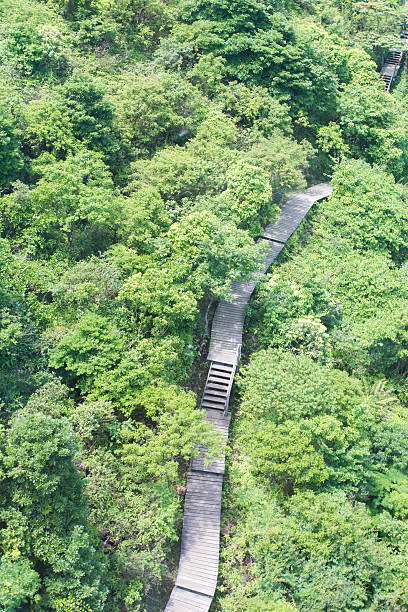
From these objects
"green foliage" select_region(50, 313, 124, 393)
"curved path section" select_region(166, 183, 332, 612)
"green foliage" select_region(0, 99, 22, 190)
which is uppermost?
"green foliage" select_region(0, 99, 22, 190)

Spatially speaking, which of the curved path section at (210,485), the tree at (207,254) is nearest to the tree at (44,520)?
the curved path section at (210,485)

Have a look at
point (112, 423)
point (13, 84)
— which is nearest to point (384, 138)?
point (13, 84)

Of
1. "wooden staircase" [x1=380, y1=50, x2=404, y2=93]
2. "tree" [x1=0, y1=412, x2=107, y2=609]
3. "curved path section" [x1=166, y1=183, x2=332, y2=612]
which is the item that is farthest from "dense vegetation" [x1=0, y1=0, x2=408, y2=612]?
"wooden staircase" [x1=380, y1=50, x2=404, y2=93]

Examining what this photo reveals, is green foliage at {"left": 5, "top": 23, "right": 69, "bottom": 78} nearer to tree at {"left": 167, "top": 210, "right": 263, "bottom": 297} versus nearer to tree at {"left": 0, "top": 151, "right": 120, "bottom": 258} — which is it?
tree at {"left": 0, "top": 151, "right": 120, "bottom": 258}

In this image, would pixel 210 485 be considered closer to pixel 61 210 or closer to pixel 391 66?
pixel 61 210

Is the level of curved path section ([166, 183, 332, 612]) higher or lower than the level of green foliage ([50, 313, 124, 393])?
lower

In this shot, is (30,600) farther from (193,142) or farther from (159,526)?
(193,142)

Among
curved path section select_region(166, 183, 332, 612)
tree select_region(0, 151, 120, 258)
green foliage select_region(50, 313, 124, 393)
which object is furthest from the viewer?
tree select_region(0, 151, 120, 258)
